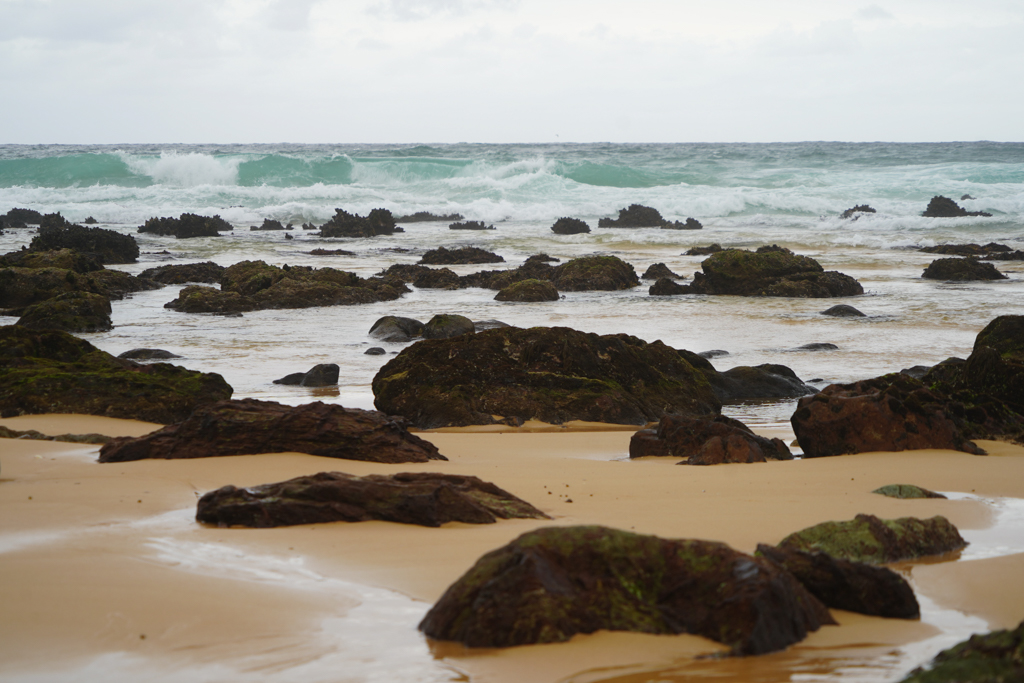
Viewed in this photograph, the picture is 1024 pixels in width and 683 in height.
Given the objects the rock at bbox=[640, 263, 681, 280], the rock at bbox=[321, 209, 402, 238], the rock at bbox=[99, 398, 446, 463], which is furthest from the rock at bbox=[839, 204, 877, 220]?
the rock at bbox=[99, 398, 446, 463]

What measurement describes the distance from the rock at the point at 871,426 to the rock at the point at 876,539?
2309 millimetres

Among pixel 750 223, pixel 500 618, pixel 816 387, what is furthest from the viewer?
pixel 750 223

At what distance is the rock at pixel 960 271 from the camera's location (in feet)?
63.0

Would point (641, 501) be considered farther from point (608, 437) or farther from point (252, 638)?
point (608, 437)

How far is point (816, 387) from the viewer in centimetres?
934

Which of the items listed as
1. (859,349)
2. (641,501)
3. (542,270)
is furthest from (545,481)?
(542,270)

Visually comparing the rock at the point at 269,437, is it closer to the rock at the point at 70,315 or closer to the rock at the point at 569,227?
the rock at the point at 70,315

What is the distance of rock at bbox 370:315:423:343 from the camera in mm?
12297

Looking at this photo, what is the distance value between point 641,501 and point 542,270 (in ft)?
50.6

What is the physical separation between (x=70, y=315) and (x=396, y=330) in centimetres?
472

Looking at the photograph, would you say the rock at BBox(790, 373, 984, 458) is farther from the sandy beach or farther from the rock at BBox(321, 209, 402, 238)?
the rock at BBox(321, 209, 402, 238)

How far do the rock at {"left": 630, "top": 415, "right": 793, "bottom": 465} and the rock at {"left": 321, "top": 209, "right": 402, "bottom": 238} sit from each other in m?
26.2

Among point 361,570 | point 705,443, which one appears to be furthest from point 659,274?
point 361,570

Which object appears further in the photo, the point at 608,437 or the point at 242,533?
the point at 608,437
